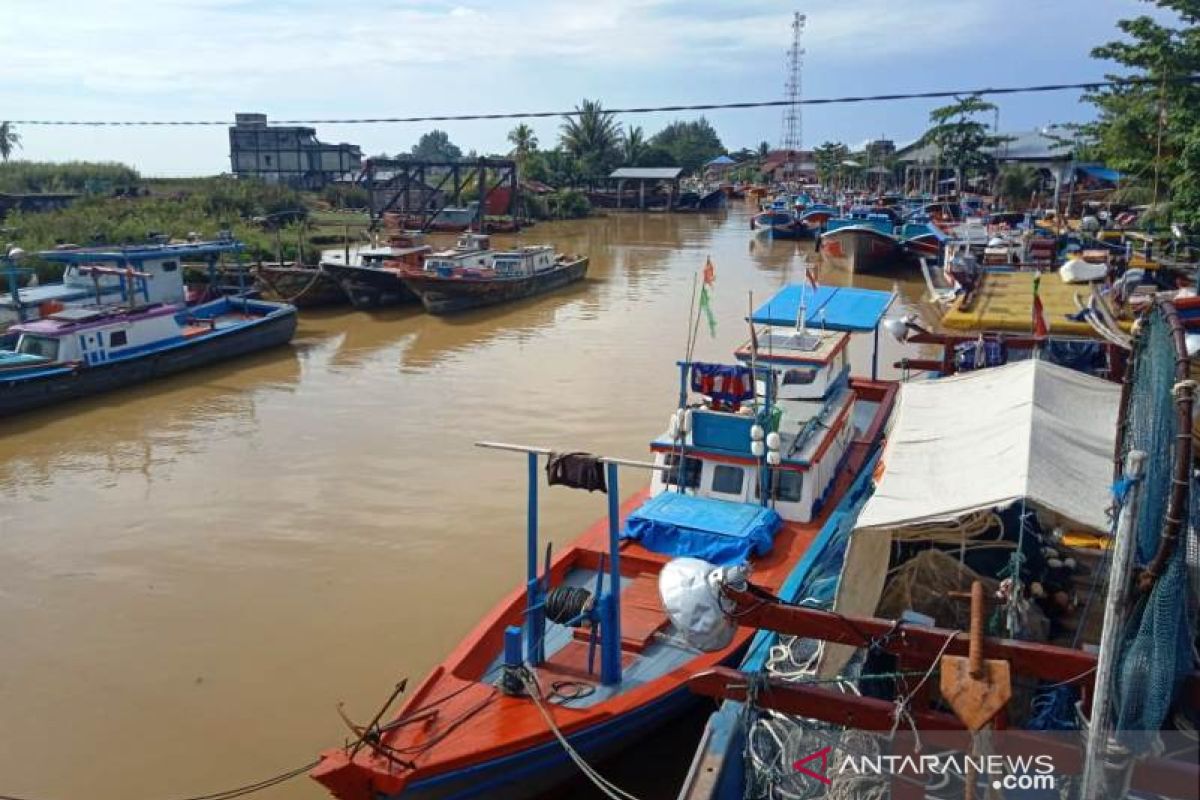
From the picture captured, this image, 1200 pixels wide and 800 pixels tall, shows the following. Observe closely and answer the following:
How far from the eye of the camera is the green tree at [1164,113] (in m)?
16.7

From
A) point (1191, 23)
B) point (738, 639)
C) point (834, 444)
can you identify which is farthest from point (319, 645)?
point (1191, 23)

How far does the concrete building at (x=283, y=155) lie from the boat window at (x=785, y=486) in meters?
62.6

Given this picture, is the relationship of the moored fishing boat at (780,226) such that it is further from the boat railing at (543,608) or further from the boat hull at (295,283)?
the boat railing at (543,608)

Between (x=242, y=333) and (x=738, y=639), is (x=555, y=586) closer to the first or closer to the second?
(x=738, y=639)

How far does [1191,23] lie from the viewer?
707 inches

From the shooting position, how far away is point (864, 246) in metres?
37.7

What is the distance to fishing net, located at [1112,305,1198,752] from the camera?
4.46 m

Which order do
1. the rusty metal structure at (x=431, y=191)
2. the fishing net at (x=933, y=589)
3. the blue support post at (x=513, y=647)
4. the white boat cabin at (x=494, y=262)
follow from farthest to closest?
1. the rusty metal structure at (x=431, y=191)
2. the white boat cabin at (x=494, y=262)
3. the blue support post at (x=513, y=647)
4. the fishing net at (x=933, y=589)

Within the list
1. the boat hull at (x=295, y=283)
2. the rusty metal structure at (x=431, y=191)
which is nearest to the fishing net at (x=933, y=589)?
the boat hull at (x=295, y=283)

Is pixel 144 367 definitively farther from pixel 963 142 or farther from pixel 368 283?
pixel 963 142

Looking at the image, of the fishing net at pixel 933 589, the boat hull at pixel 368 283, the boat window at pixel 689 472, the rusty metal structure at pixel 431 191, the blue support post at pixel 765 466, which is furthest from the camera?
the rusty metal structure at pixel 431 191

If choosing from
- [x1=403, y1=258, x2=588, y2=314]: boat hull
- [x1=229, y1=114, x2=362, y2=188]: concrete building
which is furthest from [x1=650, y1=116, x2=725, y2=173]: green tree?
[x1=403, y1=258, x2=588, y2=314]: boat hull

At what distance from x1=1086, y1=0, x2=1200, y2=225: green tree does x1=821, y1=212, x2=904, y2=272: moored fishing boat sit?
16167 mm

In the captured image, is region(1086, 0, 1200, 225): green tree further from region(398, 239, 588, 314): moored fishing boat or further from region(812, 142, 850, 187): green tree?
region(812, 142, 850, 187): green tree
